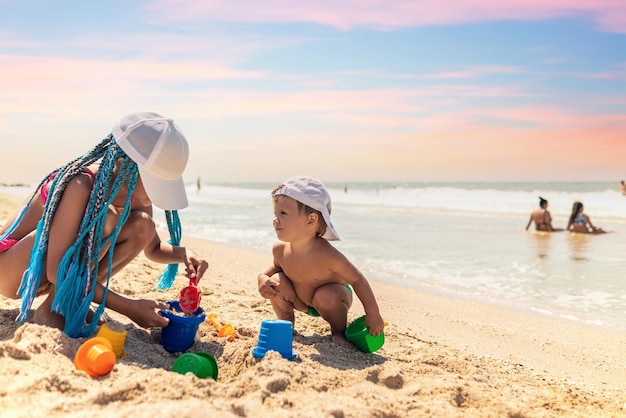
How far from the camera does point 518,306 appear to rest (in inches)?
193

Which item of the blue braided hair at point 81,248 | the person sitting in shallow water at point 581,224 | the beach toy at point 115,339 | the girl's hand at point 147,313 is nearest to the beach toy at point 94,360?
the beach toy at point 115,339

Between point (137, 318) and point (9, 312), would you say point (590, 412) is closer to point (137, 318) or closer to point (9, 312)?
point (137, 318)

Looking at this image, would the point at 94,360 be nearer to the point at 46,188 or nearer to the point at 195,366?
the point at 195,366

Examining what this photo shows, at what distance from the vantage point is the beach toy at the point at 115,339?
2531 millimetres

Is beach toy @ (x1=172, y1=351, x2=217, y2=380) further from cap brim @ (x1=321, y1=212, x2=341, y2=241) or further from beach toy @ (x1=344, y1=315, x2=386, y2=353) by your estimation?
cap brim @ (x1=321, y1=212, x2=341, y2=241)

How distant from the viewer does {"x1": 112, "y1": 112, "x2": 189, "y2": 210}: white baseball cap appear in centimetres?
271

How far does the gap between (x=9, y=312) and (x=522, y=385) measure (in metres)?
2.73

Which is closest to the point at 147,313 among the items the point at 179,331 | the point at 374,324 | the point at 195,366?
the point at 179,331

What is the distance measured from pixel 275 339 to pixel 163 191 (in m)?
0.90

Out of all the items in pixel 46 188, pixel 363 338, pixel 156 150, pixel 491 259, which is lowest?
pixel 491 259

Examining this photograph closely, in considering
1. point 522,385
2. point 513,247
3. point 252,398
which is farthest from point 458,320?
point 513,247

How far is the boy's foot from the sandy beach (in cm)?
5

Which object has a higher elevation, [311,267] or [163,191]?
[163,191]

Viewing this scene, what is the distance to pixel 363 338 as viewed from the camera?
3064mm
